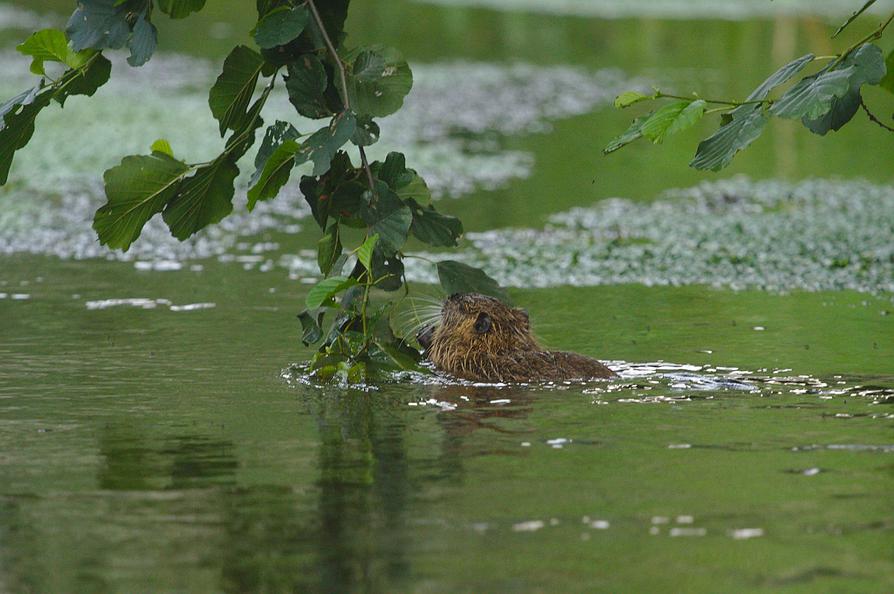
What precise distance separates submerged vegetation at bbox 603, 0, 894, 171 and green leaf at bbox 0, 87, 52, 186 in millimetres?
2822

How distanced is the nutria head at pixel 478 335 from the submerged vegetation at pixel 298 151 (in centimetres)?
33

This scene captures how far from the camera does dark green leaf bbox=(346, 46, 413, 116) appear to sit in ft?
26.9

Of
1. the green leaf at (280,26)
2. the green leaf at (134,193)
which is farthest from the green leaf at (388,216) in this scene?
the green leaf at (134,193)

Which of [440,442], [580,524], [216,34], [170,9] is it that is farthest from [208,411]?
[216,34]

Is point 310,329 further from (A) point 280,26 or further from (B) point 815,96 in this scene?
(B) point 815,96

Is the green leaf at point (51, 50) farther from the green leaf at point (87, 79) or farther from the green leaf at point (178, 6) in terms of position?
the green leaf at point (178, 6)

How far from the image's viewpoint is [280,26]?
26.8ft

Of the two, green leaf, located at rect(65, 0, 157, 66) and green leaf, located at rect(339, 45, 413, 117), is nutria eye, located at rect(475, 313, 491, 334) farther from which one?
green leaf, located at rect(65, 0, 157, 66)

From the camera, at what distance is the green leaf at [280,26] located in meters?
8.09

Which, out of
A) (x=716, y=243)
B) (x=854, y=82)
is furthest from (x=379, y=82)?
(x=716, y=243)

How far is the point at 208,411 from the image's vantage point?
26.2ft

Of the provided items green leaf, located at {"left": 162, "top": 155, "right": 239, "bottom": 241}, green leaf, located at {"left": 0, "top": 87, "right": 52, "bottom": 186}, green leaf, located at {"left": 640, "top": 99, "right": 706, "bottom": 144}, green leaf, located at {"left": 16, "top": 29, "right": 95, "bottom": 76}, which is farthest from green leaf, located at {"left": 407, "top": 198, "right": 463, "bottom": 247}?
green leaf, located at {"left": 0, "top": 87, "right": 52, "bottom": 186}

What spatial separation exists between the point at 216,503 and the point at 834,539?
2.28 m

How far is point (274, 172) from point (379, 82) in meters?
0.71
